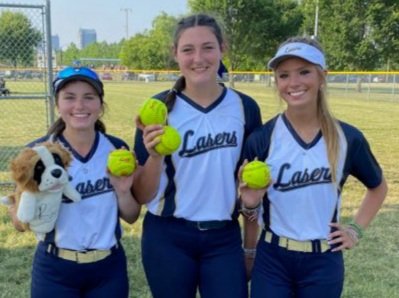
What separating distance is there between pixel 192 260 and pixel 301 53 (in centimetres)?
126

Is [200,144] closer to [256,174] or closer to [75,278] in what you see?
[256,174]

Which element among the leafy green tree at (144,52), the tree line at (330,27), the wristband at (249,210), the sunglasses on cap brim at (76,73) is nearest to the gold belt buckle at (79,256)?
the wristband at (249,210)

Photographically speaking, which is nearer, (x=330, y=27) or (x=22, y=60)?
(x=22, y=60)

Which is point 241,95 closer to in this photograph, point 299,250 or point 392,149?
point 299,250

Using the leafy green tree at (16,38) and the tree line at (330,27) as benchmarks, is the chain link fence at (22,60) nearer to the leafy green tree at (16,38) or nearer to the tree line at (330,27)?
the leafy green tree at (16,38)

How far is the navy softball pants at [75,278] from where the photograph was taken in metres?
2.55

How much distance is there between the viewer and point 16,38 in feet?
31.9

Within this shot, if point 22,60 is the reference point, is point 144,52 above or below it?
above

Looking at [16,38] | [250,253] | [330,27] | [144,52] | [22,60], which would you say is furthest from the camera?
[144,52]

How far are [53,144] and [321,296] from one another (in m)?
1.58

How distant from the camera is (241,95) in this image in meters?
2.89

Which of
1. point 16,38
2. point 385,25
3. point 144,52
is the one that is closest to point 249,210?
point 16,38

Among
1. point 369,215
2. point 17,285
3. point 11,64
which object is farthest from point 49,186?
point 11,64

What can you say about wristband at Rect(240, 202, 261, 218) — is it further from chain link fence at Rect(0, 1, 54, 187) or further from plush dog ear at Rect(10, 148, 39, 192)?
chain link fence at Rect(0, 1, 54, 187)
